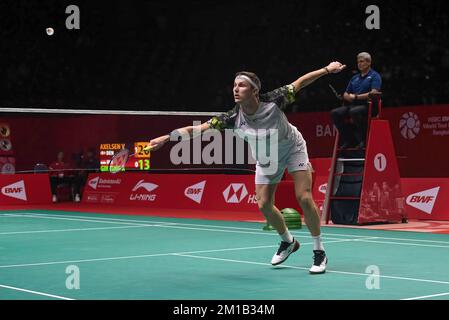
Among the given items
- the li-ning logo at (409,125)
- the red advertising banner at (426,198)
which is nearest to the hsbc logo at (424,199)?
the red advertising banner at (426,198)

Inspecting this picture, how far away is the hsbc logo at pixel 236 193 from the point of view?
20.2 meters

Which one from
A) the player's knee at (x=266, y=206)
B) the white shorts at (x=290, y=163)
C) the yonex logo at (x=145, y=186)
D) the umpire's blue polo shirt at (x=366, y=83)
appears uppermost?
the umpire's blue polo shirt at (x=366, y=83)

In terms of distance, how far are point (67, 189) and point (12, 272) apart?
693 inches

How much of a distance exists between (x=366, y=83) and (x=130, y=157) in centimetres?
1640

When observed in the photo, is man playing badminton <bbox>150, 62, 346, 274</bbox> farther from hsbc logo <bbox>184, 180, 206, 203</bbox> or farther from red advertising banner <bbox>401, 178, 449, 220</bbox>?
hsbc logo <bbox>184, 180, 206, 203</bbox>

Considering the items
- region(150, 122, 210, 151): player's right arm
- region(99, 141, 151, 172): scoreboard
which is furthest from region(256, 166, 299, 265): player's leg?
region(99, 141, 151, 172): scoreboard

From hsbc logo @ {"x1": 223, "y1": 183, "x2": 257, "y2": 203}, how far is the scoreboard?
8946mm

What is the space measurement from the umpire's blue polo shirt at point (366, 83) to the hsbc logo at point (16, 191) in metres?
11.9

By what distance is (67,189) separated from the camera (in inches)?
1048

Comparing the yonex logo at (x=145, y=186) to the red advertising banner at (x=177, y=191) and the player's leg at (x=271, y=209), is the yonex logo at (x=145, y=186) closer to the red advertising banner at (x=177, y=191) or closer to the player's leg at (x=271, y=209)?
the red advertising banner at (x=177, y=191)

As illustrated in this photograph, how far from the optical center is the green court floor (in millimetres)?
7664

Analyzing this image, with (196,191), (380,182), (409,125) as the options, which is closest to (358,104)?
(380,182)
